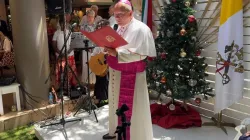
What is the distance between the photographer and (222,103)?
313 centimetres

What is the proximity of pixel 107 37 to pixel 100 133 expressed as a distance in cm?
150

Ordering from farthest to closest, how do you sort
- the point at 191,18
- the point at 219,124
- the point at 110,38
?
the point at 219,124
the point at 191,18
the point at 110,38

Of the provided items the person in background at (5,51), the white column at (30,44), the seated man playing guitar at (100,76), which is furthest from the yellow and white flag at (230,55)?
the person in background at (5,51)

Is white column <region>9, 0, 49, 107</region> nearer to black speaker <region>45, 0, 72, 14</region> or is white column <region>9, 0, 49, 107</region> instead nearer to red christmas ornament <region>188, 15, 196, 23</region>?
black speaker <region>45, 0, 72, 14</region>

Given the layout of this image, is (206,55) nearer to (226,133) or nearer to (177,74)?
(177,74)

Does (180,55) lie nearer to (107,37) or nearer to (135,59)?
(135,59)

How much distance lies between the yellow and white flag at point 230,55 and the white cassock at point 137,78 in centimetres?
99

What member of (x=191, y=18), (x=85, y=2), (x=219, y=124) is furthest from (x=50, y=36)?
(x=219, y=124)

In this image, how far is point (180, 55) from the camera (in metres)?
3.26

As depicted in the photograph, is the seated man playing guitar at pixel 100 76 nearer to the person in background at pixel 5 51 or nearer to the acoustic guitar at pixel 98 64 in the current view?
the acoustic guitar at pixel 98 64

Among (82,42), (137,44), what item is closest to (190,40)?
(137,44)

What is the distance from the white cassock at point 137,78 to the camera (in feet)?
7.91

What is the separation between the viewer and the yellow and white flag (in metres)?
2.90

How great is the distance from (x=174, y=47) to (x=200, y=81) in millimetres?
550
